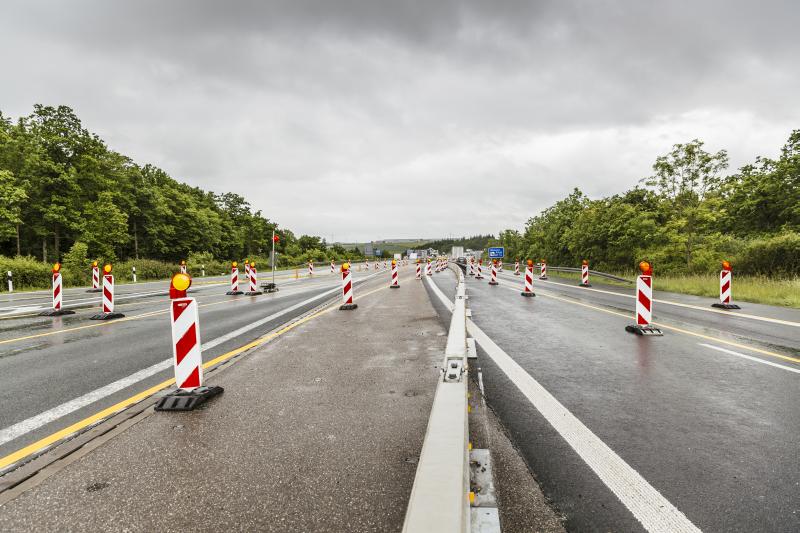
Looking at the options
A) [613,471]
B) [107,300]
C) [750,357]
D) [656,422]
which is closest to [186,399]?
[613,471]

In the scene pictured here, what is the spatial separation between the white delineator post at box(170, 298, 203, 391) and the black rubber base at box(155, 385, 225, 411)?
9 centimetres

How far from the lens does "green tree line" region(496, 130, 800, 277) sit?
19531mm

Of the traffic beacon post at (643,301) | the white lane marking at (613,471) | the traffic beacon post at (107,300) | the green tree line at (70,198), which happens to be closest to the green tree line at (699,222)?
the traffic beacon post at (643,301)

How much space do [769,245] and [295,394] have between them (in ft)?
76.0

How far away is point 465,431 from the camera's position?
1856 mm

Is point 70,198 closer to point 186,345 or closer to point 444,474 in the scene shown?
point 186,345

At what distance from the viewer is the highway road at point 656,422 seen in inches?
85.0

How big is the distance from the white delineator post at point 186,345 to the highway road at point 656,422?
3114 mm

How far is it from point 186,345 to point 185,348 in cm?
4

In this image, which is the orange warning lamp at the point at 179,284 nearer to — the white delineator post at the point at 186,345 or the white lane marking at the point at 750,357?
the white delineator post at the point at 186,345

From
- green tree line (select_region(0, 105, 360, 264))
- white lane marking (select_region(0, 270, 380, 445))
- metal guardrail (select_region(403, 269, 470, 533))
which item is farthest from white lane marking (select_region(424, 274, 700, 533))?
green tree line (select_region(0, 105, 360, 264))

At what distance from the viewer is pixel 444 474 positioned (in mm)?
1428

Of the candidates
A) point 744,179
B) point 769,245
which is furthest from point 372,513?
point 744,179

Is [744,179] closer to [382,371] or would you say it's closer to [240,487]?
[382,371]
